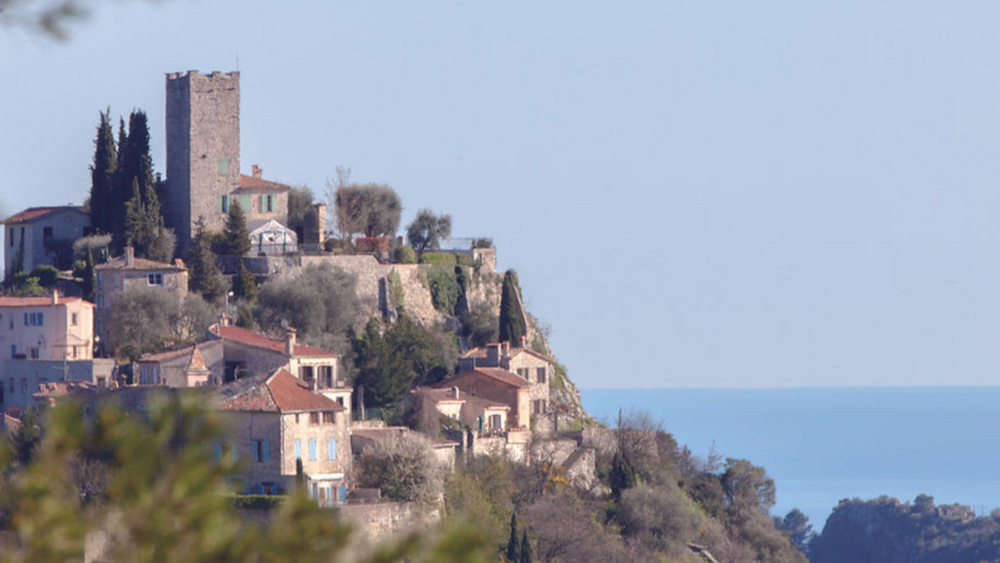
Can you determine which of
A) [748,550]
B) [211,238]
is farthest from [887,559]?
[211,238]

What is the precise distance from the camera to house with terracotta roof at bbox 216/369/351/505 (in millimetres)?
39406

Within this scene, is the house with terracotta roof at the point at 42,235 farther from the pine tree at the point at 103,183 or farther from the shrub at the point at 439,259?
the shrub at the point at 439,259

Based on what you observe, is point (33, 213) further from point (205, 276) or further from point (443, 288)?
point (443, 288)

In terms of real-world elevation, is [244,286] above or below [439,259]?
below

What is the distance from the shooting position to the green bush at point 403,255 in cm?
5678

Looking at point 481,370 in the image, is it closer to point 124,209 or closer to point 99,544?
point 124,209

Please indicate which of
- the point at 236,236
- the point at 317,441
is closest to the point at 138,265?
the point at 236,236

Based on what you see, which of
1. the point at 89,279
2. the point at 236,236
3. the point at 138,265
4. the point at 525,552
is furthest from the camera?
the point at 236,236

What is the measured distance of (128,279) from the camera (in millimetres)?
49594

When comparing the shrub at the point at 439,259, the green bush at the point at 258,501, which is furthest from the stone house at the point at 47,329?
the shrub at the point at 439,259

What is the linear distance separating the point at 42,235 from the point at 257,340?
11.2m

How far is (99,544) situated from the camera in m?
32.5

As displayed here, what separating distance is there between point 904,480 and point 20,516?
146 meters

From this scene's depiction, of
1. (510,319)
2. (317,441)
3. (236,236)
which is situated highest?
(236,236)
